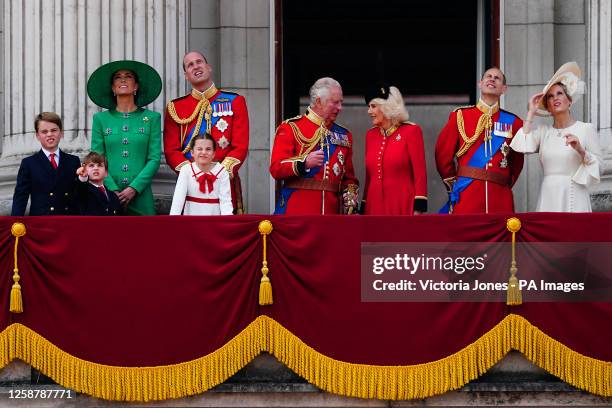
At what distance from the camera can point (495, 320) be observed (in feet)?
38.2

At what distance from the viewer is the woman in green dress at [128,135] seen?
13.0 meters

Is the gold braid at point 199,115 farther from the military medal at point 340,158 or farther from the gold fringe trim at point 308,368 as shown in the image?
the gold fringe trim at point 308,368

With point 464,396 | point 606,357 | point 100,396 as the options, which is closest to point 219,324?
point 100,396

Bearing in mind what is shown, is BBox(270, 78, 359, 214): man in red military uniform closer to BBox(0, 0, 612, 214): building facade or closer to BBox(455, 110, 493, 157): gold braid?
BBox(455, 110, 493, 157): gold braid

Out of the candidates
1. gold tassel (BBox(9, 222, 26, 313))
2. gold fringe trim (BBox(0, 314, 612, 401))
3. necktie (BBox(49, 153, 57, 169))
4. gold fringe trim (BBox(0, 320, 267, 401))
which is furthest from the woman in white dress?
gold tassel (BBox(9, 222, 26, 313))

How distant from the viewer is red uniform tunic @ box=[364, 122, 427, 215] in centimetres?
A: 1292

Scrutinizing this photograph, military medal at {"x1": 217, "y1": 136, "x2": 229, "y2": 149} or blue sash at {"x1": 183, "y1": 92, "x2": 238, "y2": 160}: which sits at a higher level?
blue sash at {"x1": 183, "y1": 92, "x2": 238, "y2": 160}

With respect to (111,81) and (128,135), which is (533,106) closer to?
(128,135)

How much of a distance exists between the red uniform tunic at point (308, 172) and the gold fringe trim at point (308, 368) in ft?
4.93

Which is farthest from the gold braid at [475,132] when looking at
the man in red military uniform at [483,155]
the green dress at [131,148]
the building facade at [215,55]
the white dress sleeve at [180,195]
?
the green dress at [131,148]

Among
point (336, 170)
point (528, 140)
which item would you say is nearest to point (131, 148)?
point (336, 170)

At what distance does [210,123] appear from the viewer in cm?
1324

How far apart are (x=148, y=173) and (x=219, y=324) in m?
1.74

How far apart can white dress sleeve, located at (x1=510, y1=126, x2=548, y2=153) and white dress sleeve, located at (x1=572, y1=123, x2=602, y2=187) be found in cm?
33
